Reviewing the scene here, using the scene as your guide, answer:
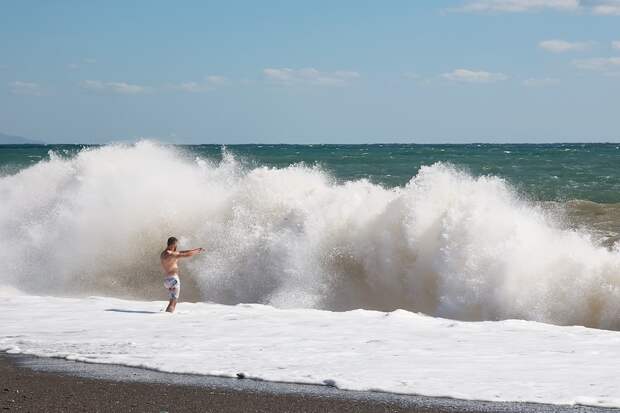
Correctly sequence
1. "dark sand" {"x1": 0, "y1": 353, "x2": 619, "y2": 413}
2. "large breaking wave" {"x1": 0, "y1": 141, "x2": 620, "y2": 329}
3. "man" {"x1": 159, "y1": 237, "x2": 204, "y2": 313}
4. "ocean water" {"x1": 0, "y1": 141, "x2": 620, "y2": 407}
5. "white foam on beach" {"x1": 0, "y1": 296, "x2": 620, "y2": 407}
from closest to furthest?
1. "dark sand" {"x1": 0, "y1": 353, "x2": 619, "y2": 413}
2. "white foam on beach" {"x1": 0, "y1": 296, "x2": 620, "y2": 407}
3. "ocean water" {"x1": 0, "y1": 141, "x2": 620, "y2": 407}
4. "man" {"x1": 159, "y1": 237, "x2": 204, "y2": 313}
5. "large breaking wave" {"x1": 0, "y1": 141, "x2": 620, "y2": 329}

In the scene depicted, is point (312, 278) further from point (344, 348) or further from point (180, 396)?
point (180, 396)

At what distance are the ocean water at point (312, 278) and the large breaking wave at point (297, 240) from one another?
3 cm

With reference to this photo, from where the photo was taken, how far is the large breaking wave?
476 inches

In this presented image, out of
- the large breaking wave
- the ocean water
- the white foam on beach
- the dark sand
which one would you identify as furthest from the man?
the dark sand

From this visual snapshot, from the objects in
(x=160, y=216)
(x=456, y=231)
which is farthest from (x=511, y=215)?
(x=160, y=216)

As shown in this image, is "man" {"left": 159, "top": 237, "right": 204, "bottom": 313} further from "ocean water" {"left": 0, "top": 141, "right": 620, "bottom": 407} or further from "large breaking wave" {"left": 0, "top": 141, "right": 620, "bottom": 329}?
"large breaking wave" {"left": 0, "top": 141, "right": 620, "bottom": 329}

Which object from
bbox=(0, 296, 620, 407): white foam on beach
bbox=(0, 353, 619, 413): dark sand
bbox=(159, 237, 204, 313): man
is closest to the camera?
bbox=(0, 353, 619, 413): dark sand

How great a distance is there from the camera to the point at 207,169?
17250 mm

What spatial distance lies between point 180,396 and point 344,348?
7.28ft

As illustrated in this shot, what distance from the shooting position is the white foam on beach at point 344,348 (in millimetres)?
7180

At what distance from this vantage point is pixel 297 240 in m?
14.3

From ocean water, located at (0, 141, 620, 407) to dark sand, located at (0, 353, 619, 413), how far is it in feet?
0.89

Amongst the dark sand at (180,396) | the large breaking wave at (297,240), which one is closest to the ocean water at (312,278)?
the large breaking wave at (297,240)

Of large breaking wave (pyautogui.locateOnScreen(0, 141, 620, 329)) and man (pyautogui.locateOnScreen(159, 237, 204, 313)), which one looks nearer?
man (pyautogui.locateOnScreen(159, 237, 204, 313))
